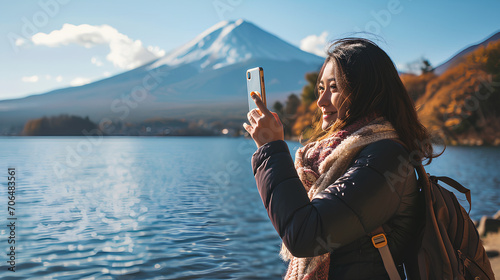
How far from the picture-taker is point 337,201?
119 centimetres

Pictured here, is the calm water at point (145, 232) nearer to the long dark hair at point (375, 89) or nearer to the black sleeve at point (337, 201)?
the long dark hair at point (375, 89)

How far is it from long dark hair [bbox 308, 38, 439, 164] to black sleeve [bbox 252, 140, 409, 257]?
0.14 meters

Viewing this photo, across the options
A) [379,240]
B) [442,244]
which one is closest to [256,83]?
[379,240]

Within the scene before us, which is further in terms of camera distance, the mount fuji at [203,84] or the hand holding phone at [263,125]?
the mount fuji at [203,84]

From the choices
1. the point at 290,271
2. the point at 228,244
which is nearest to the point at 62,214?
the point at 228,244

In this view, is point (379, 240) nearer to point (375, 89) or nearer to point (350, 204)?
point (350, 204)

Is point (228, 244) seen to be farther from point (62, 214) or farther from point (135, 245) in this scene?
point (62, 214)

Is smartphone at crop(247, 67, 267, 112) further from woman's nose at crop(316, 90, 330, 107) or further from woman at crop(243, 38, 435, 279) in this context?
woman's nose at crop(316, 90, 330, 107)

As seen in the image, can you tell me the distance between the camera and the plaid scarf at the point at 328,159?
1.33 metres

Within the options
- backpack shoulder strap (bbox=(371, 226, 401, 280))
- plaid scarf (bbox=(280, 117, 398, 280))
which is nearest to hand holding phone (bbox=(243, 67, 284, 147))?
plaid scarf (bbox=(280, 117, 398, 280))

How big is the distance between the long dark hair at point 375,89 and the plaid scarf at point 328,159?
44 mm

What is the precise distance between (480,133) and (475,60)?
26.6 feet

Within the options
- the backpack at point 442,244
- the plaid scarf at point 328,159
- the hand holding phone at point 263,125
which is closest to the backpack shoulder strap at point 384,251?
the backpack at point 442,244

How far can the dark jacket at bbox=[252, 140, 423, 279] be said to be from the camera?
1189mm
